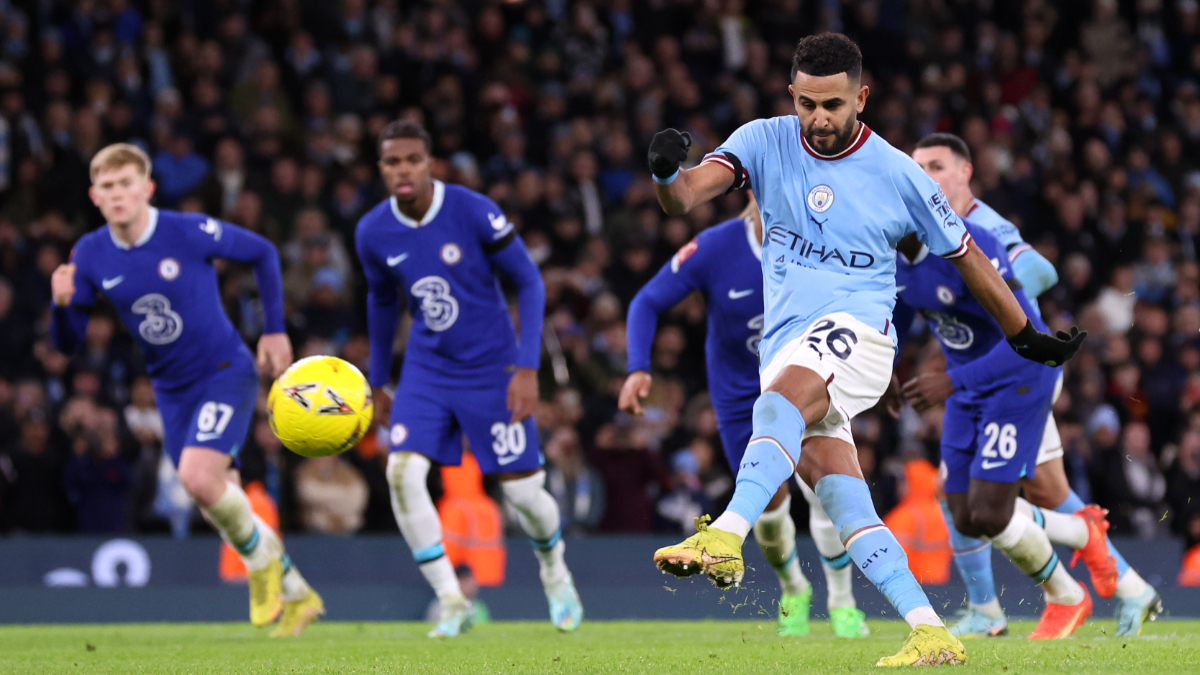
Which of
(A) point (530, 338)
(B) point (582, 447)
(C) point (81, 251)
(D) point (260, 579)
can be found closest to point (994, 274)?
(A) point (530, 338)

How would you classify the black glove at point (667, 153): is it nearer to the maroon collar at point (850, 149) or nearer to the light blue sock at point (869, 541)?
the maroon collar at point (850, 149)

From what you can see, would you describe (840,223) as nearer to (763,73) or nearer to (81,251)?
(81,251)

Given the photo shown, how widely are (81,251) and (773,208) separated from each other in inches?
190

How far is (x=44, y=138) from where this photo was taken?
45.3 feet

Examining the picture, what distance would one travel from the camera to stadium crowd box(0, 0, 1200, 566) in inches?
485

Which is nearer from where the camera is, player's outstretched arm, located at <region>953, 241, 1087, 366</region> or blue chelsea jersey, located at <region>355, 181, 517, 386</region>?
player's outstretched arm, located at <region>953, 241, 1087, 366</region>

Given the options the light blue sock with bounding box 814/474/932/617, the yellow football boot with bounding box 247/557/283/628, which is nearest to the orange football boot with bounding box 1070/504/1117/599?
the light blue sock with bounding box 814/474/932/617

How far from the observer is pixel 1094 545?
8219mm

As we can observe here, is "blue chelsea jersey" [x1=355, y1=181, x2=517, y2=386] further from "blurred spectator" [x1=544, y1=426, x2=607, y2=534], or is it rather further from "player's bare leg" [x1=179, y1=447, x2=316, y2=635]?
"blurred spectator" [x1=544, y1=426, x2=607, y2=534]

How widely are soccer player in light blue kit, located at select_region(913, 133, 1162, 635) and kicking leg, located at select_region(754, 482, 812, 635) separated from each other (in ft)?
2.99

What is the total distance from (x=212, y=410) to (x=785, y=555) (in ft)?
11.3

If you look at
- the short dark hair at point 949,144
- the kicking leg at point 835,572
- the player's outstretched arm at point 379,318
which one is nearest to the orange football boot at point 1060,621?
the kicking leg at point 835,572

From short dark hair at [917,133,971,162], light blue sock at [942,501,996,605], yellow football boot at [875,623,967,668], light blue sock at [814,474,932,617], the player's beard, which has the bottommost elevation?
light blue sock at [942,501,996,605]

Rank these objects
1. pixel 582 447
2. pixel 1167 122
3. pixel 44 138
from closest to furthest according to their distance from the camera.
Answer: pixel 582 447 → pixel 44 138 → pixel 1167 122
